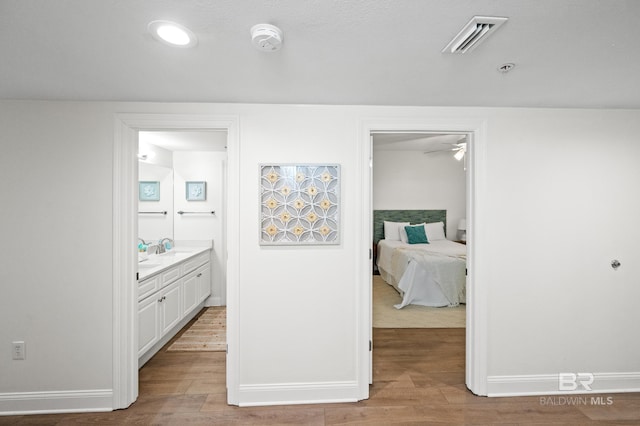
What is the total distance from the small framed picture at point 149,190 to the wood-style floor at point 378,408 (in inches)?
88.2

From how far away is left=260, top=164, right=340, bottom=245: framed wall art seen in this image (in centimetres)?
211

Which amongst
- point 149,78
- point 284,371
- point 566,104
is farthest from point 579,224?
point 149,78

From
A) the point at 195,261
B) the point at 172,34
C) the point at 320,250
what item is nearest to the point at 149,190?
the point at 195,261

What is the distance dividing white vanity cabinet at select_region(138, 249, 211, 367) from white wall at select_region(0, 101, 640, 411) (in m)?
0.42

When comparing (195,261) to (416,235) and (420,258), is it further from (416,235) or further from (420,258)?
(416,235)

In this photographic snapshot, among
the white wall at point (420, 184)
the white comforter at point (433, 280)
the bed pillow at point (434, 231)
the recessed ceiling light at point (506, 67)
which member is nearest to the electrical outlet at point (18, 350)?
the recessed ceiling light at point (506, 67)

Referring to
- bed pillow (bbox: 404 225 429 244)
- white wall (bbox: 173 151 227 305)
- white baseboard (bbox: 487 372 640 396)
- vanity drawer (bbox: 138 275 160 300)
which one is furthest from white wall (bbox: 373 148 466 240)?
vanity drawer (bbox: 138 275 160 300)

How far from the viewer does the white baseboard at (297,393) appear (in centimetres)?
208

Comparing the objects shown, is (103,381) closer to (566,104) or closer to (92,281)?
(92,281)

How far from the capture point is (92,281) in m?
2.05

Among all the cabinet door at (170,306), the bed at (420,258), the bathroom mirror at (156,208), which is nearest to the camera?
the cabinet door at (170,306)

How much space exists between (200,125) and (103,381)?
78.8 inches

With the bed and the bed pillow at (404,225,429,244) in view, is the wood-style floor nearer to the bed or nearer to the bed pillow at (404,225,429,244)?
the bed

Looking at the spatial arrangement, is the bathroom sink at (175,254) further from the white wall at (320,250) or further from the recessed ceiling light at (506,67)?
the recessed ceiling light at (506,67)
